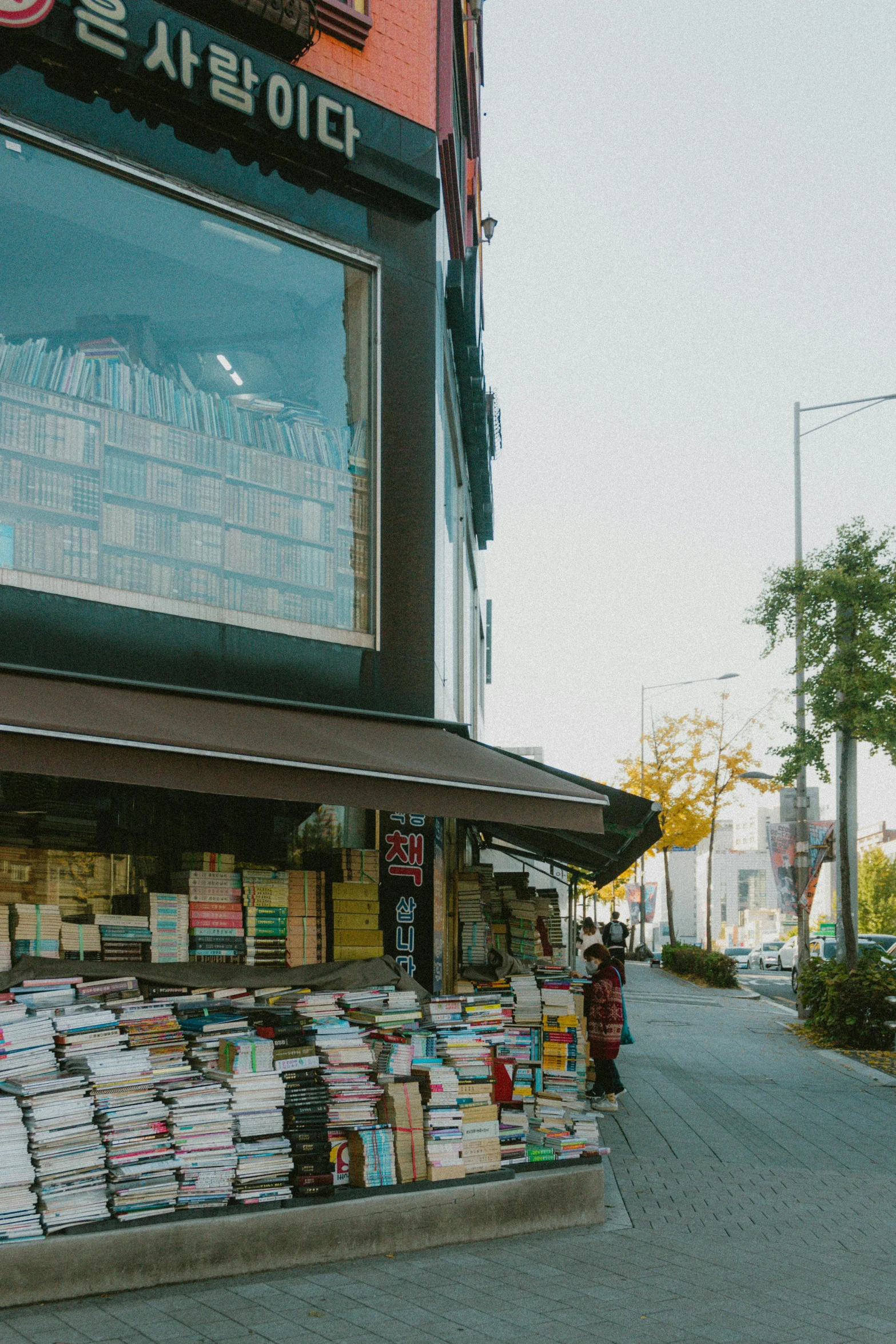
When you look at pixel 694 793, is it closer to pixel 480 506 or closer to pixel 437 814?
pixel 480 506

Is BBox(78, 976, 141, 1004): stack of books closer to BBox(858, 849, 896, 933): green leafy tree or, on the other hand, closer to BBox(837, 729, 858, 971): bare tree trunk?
BBox(837, 729, 858, 971): bare tree trunk

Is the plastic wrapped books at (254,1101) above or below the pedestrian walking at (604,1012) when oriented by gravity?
above

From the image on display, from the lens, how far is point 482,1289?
6.34 metres

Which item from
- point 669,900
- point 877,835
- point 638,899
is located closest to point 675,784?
point 669,900

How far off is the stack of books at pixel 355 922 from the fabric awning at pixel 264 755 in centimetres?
124

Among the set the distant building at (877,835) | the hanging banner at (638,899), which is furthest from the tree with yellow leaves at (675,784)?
the distant building at (877,835)

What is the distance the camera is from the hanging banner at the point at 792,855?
22.3m

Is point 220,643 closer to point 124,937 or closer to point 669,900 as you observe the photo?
point 124,937

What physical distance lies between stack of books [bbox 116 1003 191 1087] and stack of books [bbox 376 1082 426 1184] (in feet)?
4.18

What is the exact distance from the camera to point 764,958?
2156 inches

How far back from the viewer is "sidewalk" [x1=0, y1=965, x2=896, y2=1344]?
18.7ft

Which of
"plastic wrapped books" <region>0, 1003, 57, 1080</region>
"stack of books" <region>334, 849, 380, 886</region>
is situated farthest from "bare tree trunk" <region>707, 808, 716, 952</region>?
"plastic wrapped books" <region>0, 1003, 57, 1080</region>

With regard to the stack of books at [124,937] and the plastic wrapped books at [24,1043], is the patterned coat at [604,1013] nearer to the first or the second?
the stack of books at [124,937]

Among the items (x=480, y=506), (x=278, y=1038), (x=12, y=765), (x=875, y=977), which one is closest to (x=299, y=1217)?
(x=278, y=1038)
